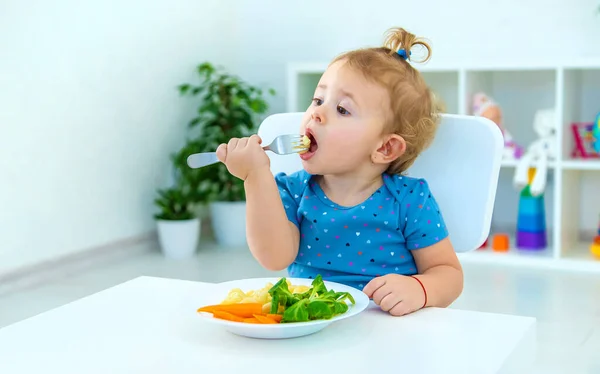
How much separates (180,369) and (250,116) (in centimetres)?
285

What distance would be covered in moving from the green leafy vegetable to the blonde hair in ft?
1.27

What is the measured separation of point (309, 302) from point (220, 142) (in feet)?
8.77

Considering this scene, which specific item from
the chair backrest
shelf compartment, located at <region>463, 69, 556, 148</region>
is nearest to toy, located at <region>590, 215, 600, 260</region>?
shelf compartment, located at <region>463, 69, 556, 148</region>

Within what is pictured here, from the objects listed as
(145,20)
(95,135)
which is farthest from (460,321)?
(145,20)

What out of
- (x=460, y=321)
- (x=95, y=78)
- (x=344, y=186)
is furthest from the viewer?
(x=95, y=78)

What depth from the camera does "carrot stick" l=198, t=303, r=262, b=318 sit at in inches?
32.5

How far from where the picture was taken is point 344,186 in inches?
47.3

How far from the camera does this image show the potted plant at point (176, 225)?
326cm

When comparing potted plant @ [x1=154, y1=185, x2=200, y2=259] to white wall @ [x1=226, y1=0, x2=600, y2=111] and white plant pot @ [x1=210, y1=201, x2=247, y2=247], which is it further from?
white wall @ [x1=226, y1=0, x2=600, y2=111]

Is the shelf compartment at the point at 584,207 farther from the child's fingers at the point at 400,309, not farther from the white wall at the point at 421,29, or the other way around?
the child's fingers at the point at 400,309

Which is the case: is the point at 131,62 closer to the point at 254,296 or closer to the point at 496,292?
the point at 496,292

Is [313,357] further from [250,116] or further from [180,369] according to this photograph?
[250,116]

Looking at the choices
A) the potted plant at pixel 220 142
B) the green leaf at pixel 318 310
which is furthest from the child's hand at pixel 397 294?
the potted plant at pixel 220 142

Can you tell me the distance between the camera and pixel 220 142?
3.44 metres
